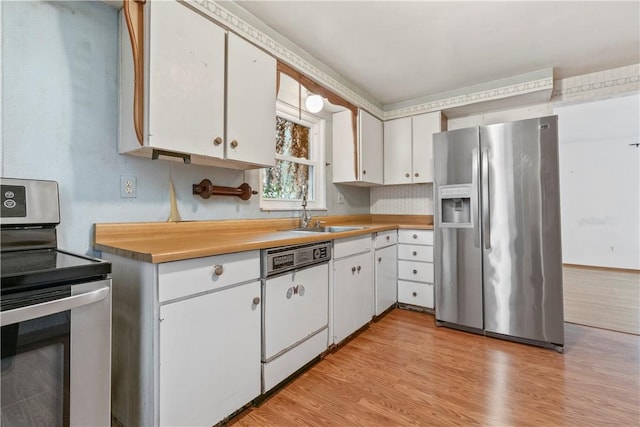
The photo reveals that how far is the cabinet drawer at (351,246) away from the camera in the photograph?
211cm

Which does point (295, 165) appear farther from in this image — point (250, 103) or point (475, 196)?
point (475, 196)

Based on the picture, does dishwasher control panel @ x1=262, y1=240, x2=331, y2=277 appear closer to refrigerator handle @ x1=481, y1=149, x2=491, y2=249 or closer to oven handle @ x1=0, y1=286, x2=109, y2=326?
oven handle @ x1=0, y1=286, x2=109, y2=326

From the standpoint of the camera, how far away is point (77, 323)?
946 mm

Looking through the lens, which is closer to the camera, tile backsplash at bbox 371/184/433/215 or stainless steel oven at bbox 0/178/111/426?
stainless steel oven at bbox 0/178/111/426

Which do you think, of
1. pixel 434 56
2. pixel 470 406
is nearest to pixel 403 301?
pixel 470 406

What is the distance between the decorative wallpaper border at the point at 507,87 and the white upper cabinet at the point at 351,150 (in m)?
0.19

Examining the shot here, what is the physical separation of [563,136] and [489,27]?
9.35 feet

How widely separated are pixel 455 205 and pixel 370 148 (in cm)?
112

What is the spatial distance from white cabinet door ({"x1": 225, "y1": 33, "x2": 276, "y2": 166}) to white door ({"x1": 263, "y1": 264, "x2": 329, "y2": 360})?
752 millimetres

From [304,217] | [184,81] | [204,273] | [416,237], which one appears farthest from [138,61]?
[416,237]

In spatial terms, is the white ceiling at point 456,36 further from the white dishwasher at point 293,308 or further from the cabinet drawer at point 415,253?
the cabinet drawer at point 415,253

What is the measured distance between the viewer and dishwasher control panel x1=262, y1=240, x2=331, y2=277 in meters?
1.56

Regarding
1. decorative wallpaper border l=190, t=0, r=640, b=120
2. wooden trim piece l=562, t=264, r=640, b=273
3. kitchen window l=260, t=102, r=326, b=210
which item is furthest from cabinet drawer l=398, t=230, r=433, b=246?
wooden trim piece l=562, t=264, r=640, b=273

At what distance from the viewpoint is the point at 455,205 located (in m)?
2.62
